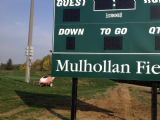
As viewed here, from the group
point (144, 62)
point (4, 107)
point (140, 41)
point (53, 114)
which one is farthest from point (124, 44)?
point (4, 107)

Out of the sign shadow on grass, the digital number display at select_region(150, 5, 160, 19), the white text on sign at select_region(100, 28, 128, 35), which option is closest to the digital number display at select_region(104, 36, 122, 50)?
the white text on sign at select_region(100, 28, 128, 35)

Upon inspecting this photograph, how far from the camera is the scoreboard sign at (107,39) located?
26.9 ft

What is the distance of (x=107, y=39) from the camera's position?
8.64 m

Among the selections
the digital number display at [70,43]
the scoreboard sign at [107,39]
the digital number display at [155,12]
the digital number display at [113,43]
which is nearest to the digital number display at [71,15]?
the scoreboard sign at [107,39]

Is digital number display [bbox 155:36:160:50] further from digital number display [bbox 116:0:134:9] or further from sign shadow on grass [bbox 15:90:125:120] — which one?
sign shadow on grass [bbox 15:90:125:120]

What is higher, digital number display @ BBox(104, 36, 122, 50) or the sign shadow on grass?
digital number display @ BBox(104, 36, 122, 50)

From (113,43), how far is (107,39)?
0.36 metres

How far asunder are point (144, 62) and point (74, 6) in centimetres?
451

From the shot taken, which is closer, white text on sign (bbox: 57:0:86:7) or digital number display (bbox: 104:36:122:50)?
digital number display (bbox: 104:36:122:50)

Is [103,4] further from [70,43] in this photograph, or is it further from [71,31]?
[70,43]

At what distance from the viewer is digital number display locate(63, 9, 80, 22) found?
29.7 feet

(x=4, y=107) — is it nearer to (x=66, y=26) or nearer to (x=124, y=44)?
(x=66, y=26)

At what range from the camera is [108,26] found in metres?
8.66

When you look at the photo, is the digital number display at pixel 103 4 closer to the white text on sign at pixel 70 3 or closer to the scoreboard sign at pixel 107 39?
the scoreboard sign at pixel 107 39
